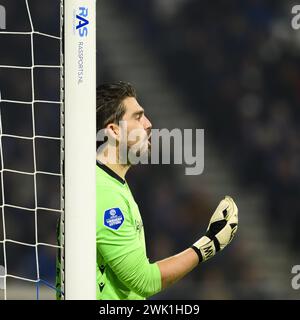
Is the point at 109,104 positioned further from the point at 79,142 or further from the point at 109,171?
the point at 79,142

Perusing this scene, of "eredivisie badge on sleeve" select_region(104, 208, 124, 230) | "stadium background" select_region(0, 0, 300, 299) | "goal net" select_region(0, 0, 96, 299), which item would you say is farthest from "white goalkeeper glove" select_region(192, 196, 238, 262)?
"stadium background" select_region(0, 0, 300, 299)

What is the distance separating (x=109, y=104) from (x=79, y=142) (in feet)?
2.02

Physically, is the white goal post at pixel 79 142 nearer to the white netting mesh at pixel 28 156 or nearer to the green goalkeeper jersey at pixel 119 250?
the green goalkeeper jersey at pixel 119 250

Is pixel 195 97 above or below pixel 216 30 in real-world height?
below

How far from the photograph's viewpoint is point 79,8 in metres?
1.80

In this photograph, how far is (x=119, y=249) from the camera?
219 centimetres

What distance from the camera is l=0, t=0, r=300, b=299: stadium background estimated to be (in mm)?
4230

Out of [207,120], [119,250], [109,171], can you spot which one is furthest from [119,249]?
[207,120]

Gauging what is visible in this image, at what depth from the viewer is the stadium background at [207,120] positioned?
13.9 feet

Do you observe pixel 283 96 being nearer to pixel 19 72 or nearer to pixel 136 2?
pixel 136 2

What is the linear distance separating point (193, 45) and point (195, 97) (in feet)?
1.13

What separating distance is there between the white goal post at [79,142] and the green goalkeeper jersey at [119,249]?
1.03ft

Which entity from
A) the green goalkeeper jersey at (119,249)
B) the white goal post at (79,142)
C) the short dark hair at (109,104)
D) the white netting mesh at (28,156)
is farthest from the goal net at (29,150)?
the white goal post at (79,142)

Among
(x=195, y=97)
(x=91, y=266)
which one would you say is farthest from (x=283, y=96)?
(x=91, y=266)
